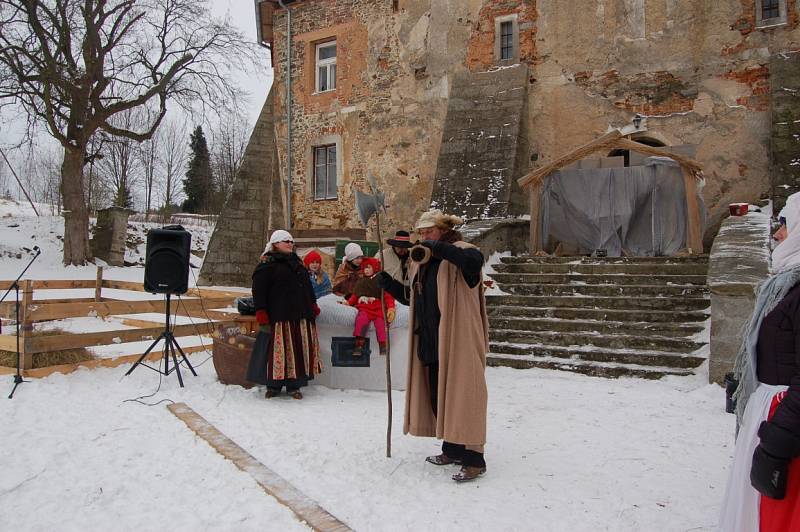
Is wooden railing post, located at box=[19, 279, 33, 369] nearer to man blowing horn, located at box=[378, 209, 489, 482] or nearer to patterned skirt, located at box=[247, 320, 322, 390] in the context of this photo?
patterned skirt, located at box=[247, 320, 322, 390]

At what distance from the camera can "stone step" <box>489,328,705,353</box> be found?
700cm

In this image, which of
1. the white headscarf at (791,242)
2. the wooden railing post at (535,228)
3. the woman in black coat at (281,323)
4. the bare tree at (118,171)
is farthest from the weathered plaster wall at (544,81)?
the bare tree at (118,171)

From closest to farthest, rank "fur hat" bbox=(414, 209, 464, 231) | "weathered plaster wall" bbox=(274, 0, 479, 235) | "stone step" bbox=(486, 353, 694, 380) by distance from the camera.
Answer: "fur hat" bbox=(414, 209, 464, 231), "stone step" bbox=(486, 353, 694, 380), "weathered plaster wall" bbox=(274, 0, 479, 235)

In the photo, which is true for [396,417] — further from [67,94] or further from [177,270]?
[67,94]

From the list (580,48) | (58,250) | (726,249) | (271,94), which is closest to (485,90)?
(580,48)

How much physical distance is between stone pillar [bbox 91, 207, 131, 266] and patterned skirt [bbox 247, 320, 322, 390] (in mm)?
14218

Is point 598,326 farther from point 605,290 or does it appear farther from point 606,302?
point 605,290

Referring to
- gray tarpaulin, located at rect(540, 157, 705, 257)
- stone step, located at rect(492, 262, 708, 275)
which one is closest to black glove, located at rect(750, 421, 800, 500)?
stone step, located at rect(492, 262, 708, 275)

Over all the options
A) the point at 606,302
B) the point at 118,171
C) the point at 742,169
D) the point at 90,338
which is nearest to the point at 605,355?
the point at 606,302

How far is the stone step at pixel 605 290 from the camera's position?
7.97 metres

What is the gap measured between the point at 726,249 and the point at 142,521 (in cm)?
630

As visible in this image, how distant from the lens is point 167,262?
20.6 feet

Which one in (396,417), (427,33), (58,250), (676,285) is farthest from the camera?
(58,250)

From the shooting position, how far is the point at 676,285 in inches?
319
